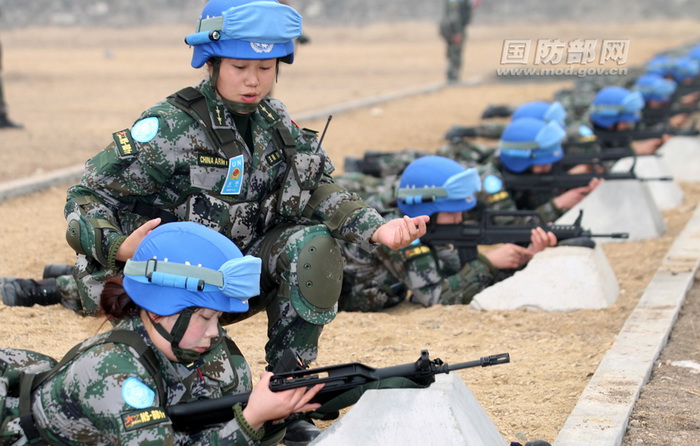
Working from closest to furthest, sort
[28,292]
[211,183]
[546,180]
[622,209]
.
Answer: [211,183], [28,292], [622,209], [546,180]

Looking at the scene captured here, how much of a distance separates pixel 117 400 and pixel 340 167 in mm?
8348

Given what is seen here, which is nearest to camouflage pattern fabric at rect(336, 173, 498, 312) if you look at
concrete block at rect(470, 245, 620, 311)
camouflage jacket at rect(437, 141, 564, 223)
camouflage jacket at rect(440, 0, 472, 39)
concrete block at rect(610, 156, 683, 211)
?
concrete block at rect(470, 245, 620, 311)

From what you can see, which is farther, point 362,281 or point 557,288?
point 362,281

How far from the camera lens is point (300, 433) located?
406cm

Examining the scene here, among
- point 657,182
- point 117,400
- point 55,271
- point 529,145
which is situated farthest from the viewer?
point 657,182

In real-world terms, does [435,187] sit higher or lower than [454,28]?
higher

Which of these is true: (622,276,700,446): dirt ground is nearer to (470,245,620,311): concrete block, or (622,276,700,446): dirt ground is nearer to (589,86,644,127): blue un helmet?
(470,245,620,311): concrete block

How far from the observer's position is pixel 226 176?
4477mm

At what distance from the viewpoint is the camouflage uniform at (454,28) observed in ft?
78.1

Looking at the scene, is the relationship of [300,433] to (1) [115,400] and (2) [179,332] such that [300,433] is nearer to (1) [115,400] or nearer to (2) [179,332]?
(2) [179,332]

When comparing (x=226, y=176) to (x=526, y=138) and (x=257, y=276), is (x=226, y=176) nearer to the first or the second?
(x=257, y=276)

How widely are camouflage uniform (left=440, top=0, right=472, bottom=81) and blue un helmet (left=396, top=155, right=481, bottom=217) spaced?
1745cm

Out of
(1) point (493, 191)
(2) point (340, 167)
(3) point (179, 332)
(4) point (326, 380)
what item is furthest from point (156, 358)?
(2) point (340, 167)

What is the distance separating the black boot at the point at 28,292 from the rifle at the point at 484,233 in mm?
2243
